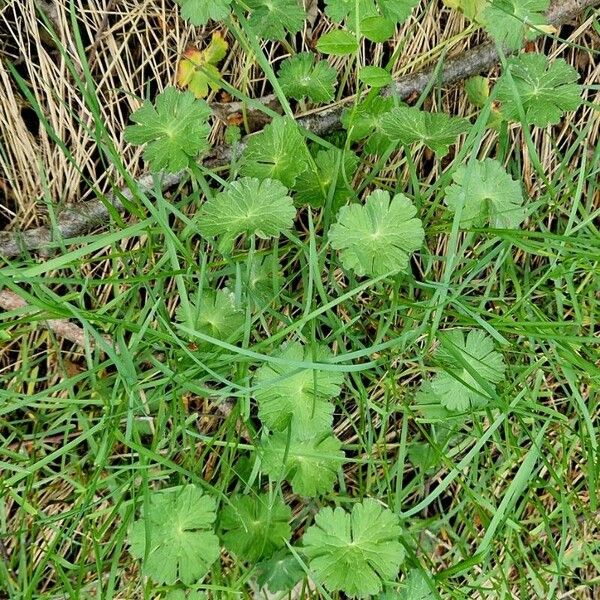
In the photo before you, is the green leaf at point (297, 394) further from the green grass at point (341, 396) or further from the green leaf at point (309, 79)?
the green leaf at point (309, 79)

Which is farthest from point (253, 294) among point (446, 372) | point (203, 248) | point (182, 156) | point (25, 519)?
point (25, 519)

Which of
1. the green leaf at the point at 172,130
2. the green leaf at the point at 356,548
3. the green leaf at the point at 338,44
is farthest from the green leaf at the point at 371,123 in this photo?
the green leaf at the point at 356,548

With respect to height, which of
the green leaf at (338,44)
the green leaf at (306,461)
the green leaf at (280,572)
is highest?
the green leaf at (338,44)

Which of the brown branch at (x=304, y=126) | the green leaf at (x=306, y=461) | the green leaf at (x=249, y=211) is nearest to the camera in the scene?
the green leaf at (x=249, y=211)

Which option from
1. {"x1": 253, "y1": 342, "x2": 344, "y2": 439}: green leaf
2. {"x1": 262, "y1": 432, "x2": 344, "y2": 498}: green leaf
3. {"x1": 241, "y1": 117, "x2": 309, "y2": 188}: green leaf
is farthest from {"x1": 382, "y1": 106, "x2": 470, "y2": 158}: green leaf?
{"x1": 262, "y1": 432, "x2": 344, "y2": 498}: green leaf

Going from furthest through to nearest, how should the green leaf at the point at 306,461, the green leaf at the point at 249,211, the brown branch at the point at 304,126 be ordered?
the brown branch at the point at 304,126
the green leaf at the point at 306,461
the green leaf at the point at 249,211

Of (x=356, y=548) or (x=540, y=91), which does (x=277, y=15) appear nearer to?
(x=540, y=91)

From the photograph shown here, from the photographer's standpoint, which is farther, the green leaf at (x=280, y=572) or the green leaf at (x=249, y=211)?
the green leaf at (x=280, y=572)
